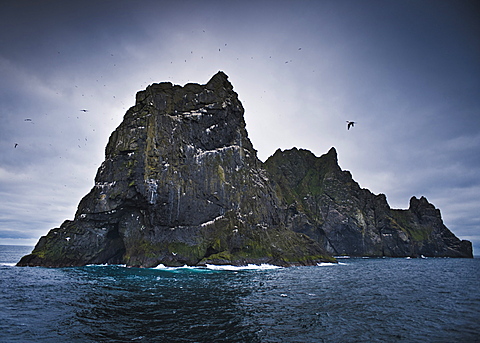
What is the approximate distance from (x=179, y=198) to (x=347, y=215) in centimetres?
8577

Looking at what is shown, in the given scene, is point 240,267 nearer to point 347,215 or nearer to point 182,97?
point 182,97

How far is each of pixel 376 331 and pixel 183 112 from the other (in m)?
68.5

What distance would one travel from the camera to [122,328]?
16.5 metres

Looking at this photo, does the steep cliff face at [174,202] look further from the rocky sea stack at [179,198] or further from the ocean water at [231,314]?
the ocean water at [231,314]

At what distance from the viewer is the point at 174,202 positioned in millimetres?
64750

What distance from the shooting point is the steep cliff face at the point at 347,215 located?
4857 inches

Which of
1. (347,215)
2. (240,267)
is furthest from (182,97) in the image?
(347,215)

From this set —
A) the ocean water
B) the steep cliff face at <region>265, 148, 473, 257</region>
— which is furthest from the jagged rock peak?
the ocean water

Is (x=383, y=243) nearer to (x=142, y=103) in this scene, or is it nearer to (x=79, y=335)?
(x=142, y=103)

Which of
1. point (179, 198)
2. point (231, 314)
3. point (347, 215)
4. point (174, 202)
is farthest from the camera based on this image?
point (347, 215)

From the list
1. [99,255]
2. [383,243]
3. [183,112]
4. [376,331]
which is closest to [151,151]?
[183,112]

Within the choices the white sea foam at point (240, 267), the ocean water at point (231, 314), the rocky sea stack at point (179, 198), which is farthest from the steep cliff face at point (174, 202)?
the ocean water at point (231, 314)

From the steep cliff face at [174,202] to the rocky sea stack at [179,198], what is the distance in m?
0.23

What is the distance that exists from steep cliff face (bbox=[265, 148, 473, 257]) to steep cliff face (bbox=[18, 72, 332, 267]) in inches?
1706
